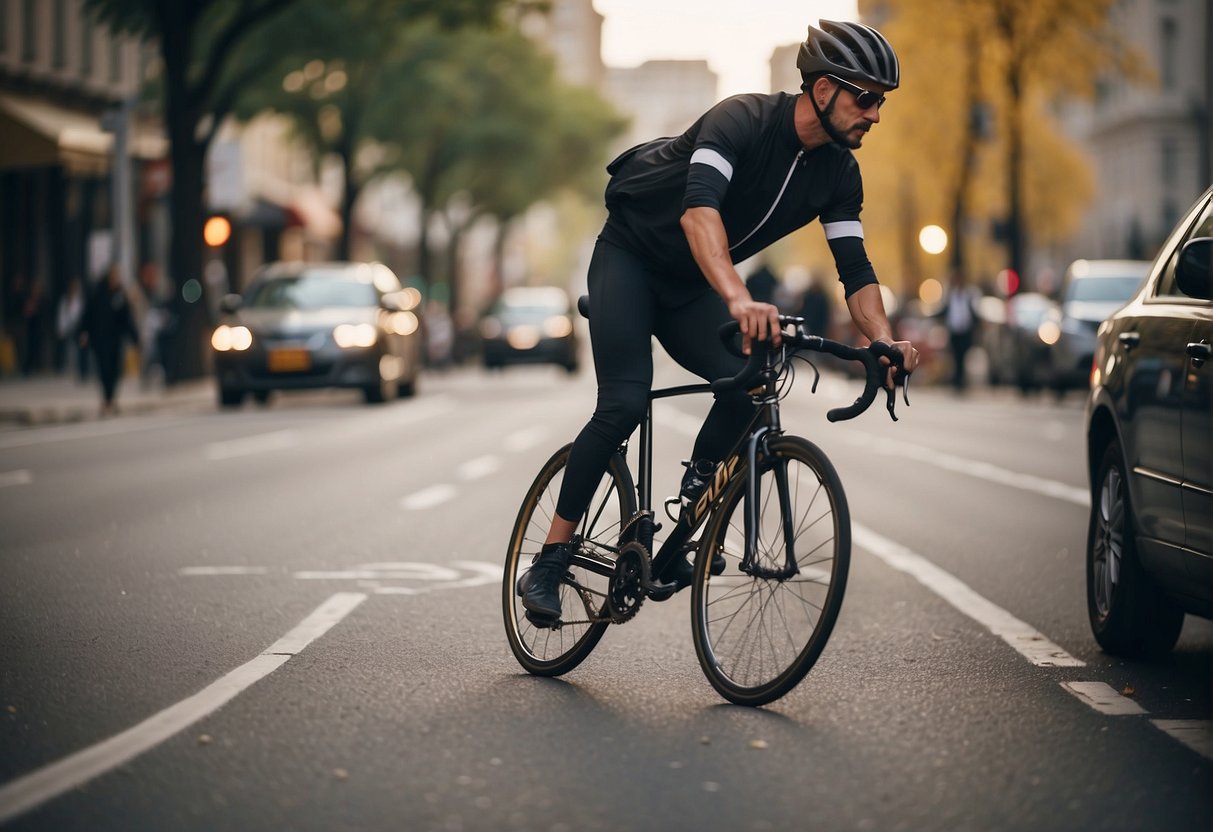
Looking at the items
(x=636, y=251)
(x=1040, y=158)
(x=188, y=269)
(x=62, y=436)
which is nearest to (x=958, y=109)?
(x=1040, y=158)

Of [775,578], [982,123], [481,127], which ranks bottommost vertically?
[775,578]

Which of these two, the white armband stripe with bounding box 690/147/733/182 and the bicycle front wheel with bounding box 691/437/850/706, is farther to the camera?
the white armband stripe with bounding box 690/147/733/182

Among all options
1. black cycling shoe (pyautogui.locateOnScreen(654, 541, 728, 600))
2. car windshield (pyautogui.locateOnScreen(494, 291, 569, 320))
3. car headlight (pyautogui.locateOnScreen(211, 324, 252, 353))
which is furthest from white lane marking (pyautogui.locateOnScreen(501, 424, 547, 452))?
car windshield (pyautogui.locateOnScreen(494, 291, 569, 320))

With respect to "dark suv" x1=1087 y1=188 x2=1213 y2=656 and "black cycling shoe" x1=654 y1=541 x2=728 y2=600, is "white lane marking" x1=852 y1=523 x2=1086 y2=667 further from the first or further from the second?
"black cycling shoe" x1=654 y1=541 x2=728 y2=600

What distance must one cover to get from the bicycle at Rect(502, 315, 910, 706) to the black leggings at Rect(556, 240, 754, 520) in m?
0.09

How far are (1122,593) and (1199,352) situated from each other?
991mm

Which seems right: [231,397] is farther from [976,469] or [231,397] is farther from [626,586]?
[626,586]

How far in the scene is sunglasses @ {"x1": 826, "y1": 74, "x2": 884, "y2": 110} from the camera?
539 centimetres

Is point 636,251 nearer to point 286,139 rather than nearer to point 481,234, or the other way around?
point 286,139

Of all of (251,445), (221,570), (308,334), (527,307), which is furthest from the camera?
(527,307)

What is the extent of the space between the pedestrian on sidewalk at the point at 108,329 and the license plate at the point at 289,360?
187 centimetres

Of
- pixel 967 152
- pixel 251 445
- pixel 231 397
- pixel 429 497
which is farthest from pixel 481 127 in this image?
pixel 429 497

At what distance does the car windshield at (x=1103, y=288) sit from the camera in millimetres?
25609

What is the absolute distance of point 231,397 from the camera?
2562cm
